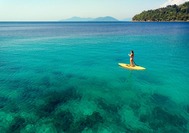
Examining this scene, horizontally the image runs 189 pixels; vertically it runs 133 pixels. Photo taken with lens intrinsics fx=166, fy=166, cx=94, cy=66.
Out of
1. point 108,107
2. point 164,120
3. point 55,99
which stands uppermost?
point 55,99

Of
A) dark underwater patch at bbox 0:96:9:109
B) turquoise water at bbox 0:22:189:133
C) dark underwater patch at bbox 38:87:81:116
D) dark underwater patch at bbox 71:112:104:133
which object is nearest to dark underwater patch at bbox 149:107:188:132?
turquoise water at bbox 0:22:189:133

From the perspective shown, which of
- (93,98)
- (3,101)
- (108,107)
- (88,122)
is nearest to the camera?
(88,122)

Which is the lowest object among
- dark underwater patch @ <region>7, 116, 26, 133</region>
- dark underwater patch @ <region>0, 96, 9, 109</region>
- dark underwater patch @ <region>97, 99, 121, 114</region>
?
dark underwater patch @ <region>7, 116, 26, 133</region>

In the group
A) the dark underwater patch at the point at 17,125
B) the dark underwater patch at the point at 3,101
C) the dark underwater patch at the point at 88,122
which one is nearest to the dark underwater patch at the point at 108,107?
the dark underwater patch at the point at 88,122

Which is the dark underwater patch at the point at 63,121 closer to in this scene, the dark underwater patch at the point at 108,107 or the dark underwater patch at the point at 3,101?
the dark underwater patch at the point at 108,107

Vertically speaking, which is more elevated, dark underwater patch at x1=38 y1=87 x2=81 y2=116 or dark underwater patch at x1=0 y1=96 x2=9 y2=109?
dark underwater patch at x1=38 y1=87 x2=81 y2=116

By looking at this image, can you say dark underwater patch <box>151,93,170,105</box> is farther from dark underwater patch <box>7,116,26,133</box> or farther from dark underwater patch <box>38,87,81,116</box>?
dark underwater patch <box>7,116,26,133</box>

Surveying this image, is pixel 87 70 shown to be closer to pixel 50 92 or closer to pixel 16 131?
pixel 50 92

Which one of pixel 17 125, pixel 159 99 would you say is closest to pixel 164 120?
pixel 159 99

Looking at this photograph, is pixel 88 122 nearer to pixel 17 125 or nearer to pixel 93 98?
pixel 93 98

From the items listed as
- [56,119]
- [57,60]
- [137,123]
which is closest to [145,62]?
[57,60]

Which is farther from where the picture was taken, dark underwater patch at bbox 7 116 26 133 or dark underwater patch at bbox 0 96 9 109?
dark underwater patch at bbox 0 96 9 109

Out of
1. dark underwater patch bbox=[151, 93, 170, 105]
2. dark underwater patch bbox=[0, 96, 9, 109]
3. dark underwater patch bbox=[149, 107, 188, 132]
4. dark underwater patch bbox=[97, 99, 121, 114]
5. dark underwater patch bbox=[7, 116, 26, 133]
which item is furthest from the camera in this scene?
dark underwater patch bbox=[151, 93, 170, 105]

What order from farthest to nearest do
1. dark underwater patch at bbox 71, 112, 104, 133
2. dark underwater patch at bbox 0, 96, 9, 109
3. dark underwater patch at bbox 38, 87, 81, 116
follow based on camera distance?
1. dark underwater patch at bbox 0, 96, 9, 109
2. dark underwater patch at bbox 38, 87, 81, 116
3. dark underwater patch at bbox 71, 112, 104, 133
